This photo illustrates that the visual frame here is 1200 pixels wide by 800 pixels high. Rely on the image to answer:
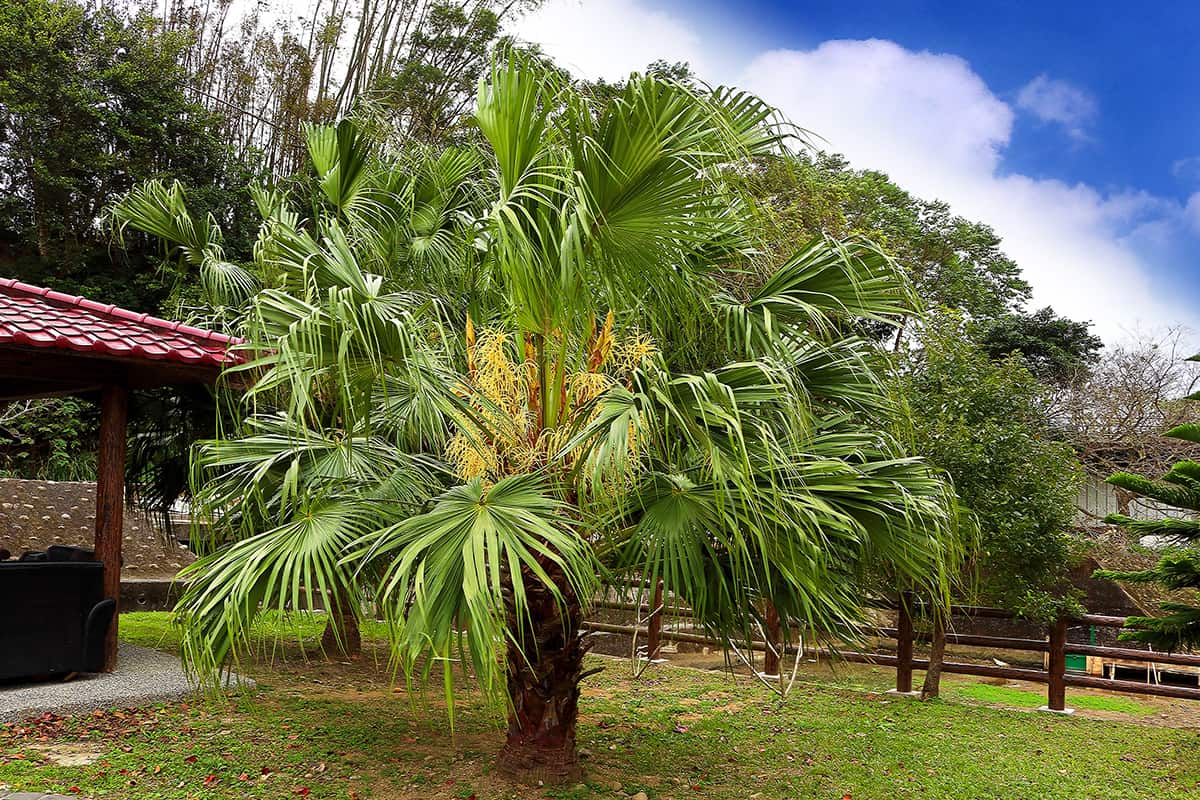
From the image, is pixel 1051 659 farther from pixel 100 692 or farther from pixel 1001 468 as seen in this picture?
pixel 100 692

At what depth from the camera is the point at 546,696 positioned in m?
5.22

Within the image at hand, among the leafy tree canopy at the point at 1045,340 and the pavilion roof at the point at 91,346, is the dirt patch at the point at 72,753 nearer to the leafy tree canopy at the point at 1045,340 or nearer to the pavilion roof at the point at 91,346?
the pavilion roof at the point at 91,346

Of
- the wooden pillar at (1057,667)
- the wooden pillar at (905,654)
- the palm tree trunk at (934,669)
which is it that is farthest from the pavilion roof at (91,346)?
the wooden pillar at (1057,667)

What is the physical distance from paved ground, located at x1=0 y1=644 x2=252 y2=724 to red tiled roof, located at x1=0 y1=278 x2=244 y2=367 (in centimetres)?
235

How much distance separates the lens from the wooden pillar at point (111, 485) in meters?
7.34

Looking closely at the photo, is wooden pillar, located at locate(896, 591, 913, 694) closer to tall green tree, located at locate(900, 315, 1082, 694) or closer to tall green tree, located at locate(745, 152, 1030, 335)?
tall green tree, located at locate(900, 315, 1082, 694)

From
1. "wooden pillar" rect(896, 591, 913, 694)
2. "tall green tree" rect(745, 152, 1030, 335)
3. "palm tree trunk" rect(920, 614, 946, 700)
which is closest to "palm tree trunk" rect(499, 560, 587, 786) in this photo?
"palm tree trunk" rect(920, 614, 946, 700)

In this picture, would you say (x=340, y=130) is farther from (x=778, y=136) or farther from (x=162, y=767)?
(x=162, y=767)

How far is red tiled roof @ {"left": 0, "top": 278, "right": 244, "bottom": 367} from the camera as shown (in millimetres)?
6441

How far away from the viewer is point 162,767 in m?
5.29

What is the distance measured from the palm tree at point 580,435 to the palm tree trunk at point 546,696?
0.6 inches

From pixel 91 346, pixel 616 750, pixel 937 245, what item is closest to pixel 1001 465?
pixel 616 750

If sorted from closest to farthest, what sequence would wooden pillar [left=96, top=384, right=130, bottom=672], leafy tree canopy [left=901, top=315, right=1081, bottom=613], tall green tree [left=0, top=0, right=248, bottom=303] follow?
wooden pillar [left=96, top=384, right=130, bottom=672]
leafy tree canopy [left=901, top=315, right=1081, bottom=613]
tall green tree [left=0, top=0, right=248, bottom=303]

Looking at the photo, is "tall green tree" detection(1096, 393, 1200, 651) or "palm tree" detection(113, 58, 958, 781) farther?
"tall green tree" detection(1096, 393, 1200, 651)
